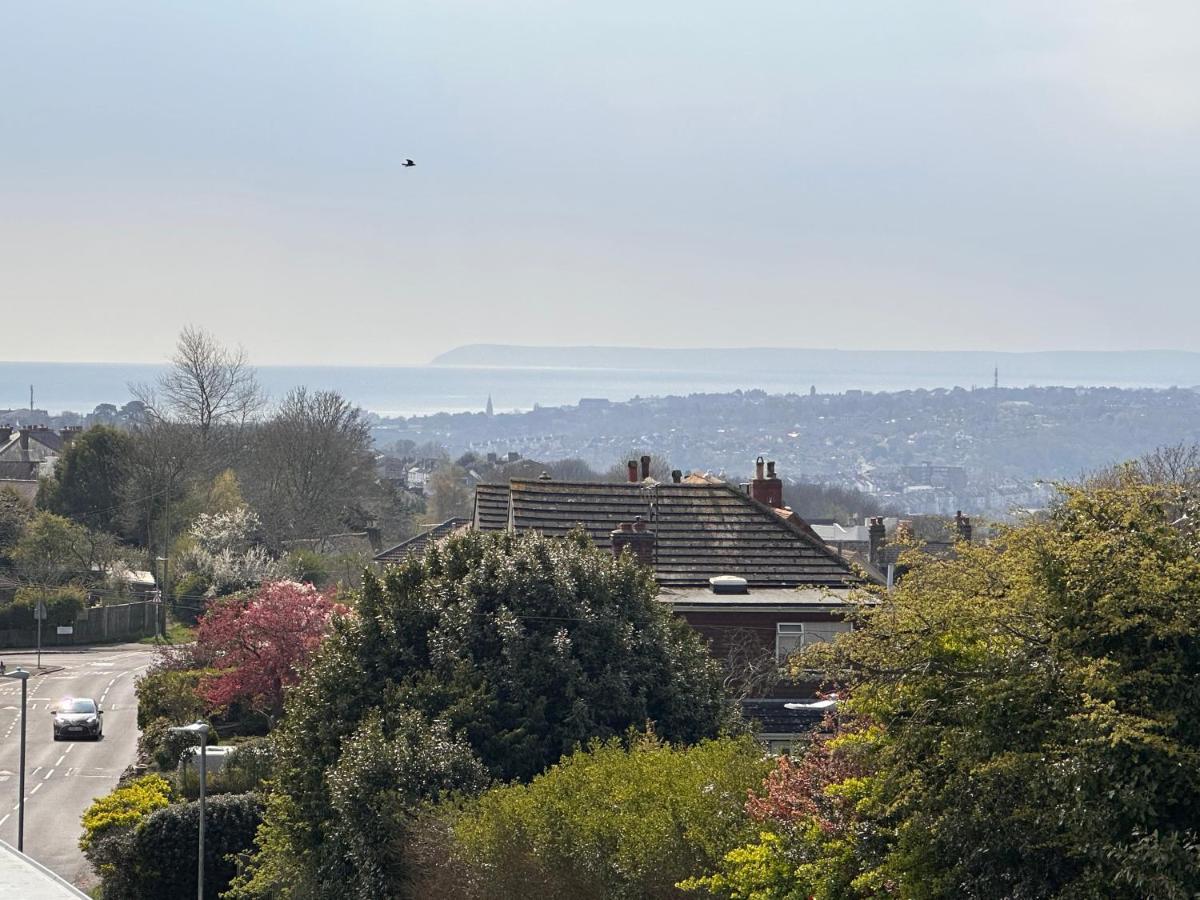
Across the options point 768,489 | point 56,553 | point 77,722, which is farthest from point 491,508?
point 56,553

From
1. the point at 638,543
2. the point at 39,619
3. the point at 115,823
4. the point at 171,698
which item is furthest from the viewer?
the point at 39,619

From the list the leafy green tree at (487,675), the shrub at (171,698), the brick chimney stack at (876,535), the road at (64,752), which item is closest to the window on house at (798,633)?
the leafy green tree at (487,675)

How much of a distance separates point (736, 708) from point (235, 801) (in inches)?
394

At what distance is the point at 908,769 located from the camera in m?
13.9

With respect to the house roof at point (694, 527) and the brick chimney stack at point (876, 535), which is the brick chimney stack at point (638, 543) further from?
the brick chimney stack at point (876, 535)

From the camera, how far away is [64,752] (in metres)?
42.4

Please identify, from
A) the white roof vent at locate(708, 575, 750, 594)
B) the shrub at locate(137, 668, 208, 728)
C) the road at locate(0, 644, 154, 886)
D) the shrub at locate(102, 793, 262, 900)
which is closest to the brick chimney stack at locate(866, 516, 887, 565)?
the white roof vent at locate(708, 575, 750, 594)

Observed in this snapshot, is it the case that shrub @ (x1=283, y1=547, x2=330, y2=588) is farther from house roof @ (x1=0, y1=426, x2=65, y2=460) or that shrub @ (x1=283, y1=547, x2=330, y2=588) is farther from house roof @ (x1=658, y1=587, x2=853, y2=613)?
house roof @ (x1=0, y1=426, x2=65, y2=460)

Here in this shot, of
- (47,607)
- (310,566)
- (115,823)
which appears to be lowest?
(115,823)

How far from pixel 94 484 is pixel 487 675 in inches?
2226

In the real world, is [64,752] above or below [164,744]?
below

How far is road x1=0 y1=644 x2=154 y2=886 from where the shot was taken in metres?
33.2

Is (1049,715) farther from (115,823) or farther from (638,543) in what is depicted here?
(638,543)

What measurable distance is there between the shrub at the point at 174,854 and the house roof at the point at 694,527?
10097mm
